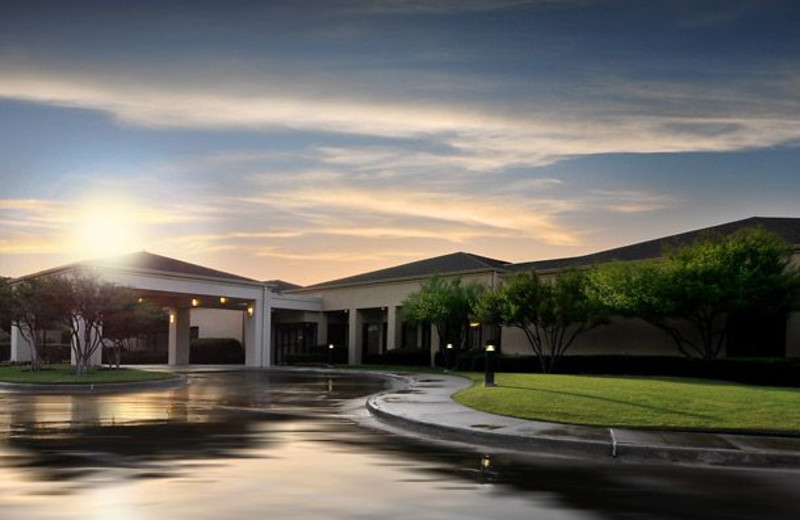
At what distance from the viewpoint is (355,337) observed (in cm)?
5866

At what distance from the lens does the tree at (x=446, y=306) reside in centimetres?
4700

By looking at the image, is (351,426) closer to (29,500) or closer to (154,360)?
(29,500)

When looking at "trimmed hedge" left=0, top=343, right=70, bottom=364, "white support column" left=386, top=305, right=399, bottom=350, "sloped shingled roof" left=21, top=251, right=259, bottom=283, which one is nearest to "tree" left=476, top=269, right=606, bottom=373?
"white support column" left=386, top=305, right=399, bottom=350

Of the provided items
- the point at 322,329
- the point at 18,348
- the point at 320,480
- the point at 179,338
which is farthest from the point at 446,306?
the point at 320,480

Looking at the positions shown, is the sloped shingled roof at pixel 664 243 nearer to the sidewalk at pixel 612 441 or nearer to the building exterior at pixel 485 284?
the building exterior at pixel 485 284

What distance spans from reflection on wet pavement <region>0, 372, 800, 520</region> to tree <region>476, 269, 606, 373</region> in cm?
2651

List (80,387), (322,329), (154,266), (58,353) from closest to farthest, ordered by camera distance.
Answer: (80,387) < (154,266) < (58,353) < (322,329)

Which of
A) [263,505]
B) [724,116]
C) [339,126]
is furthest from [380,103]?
[263,505]

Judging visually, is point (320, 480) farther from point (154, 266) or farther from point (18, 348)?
point (18, 348)

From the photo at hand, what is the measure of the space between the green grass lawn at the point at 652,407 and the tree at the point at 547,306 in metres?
17.5

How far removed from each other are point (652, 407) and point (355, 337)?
42.9 metres

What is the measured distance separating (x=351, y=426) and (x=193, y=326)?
193ft

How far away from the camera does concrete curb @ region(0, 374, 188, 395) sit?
27.1 meters

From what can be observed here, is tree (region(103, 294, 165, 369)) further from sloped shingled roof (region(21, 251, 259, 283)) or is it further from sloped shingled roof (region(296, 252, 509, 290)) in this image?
sloped shingled roof (region(296, 252, 509, 290))
